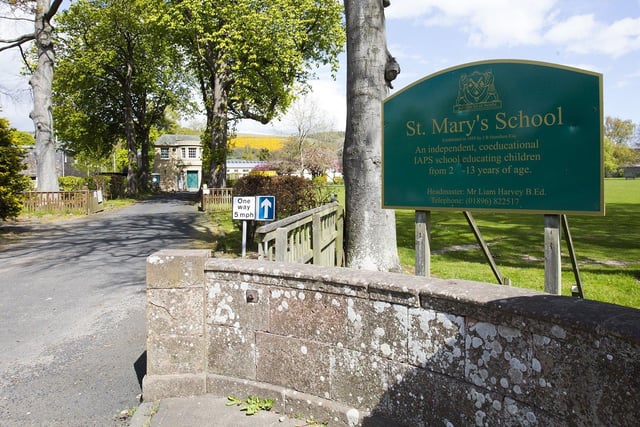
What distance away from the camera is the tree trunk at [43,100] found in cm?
2330

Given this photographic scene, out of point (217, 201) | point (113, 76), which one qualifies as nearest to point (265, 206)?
point (217, 201)

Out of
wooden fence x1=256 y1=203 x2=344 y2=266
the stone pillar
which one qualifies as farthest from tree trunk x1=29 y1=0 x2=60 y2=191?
the stone pillar

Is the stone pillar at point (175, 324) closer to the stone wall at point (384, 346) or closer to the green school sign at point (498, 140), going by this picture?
the stone wall at point (384, 346)

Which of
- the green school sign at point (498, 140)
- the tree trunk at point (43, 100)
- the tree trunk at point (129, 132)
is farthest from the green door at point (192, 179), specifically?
the green school sign at point (498, 140)

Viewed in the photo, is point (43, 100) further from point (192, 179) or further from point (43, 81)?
point (192, 179)

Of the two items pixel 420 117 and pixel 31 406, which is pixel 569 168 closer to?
pixel 420 117

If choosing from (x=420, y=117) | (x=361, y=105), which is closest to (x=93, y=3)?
(x=361, y=105)

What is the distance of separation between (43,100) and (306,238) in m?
22.2

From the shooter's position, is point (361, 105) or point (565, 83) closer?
point (565, 83)

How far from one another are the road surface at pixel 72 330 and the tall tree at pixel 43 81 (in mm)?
11808

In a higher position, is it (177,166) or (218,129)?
(177,166)

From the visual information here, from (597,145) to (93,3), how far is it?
4284 cm

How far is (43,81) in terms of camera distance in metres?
23.8

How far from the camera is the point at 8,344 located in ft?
19.4
